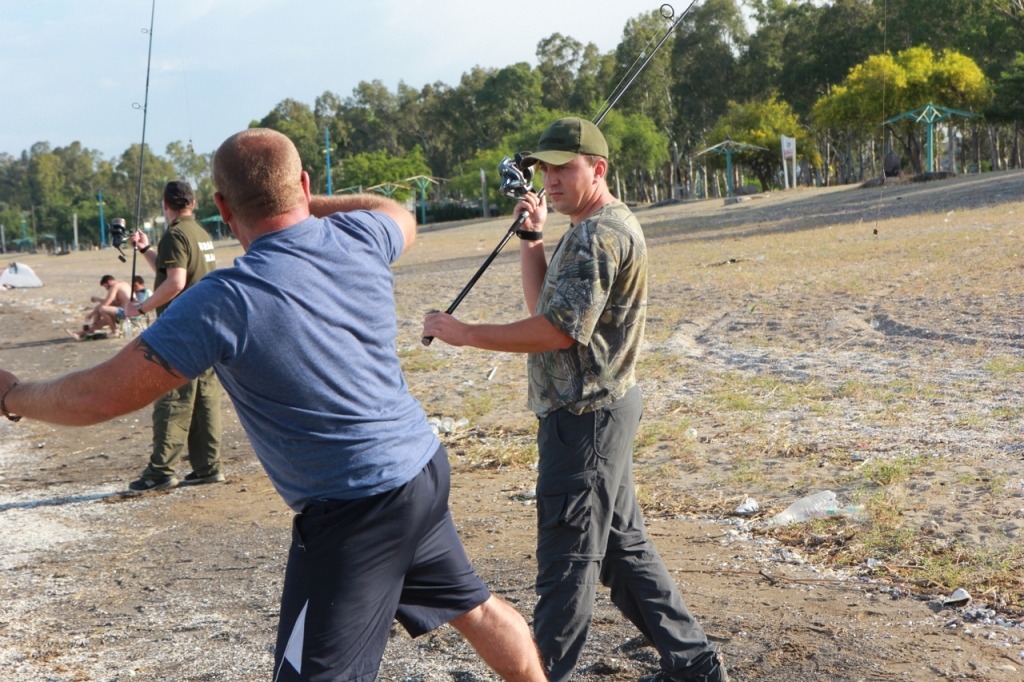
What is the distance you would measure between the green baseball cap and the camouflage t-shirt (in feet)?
0.64

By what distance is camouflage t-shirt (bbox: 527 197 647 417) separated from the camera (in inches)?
117

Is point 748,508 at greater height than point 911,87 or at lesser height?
lesser

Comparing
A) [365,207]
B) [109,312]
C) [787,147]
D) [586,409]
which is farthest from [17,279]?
[787,147]

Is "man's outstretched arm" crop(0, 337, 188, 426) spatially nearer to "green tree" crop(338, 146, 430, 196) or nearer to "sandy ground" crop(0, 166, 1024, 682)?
"sandy ground" crop(0, 166, 1024, 682)

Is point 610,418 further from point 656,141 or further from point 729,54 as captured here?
point 729,54

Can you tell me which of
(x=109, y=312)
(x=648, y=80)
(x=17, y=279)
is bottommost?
(x=109, y=312)

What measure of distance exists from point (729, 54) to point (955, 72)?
22.3 metres

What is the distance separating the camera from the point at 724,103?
68.6m

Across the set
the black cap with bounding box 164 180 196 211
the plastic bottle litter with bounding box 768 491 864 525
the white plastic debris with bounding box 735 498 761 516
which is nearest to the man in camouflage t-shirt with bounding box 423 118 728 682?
the plastic bottle litter with bounding box 768 491 864 525

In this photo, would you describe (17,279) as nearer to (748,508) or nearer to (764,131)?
(748,508)

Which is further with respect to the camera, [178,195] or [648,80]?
[648,80]

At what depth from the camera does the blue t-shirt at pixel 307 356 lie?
7.37 feet

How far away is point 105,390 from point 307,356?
46 centimetres

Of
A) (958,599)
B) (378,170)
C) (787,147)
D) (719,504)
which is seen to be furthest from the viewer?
(378,170)
